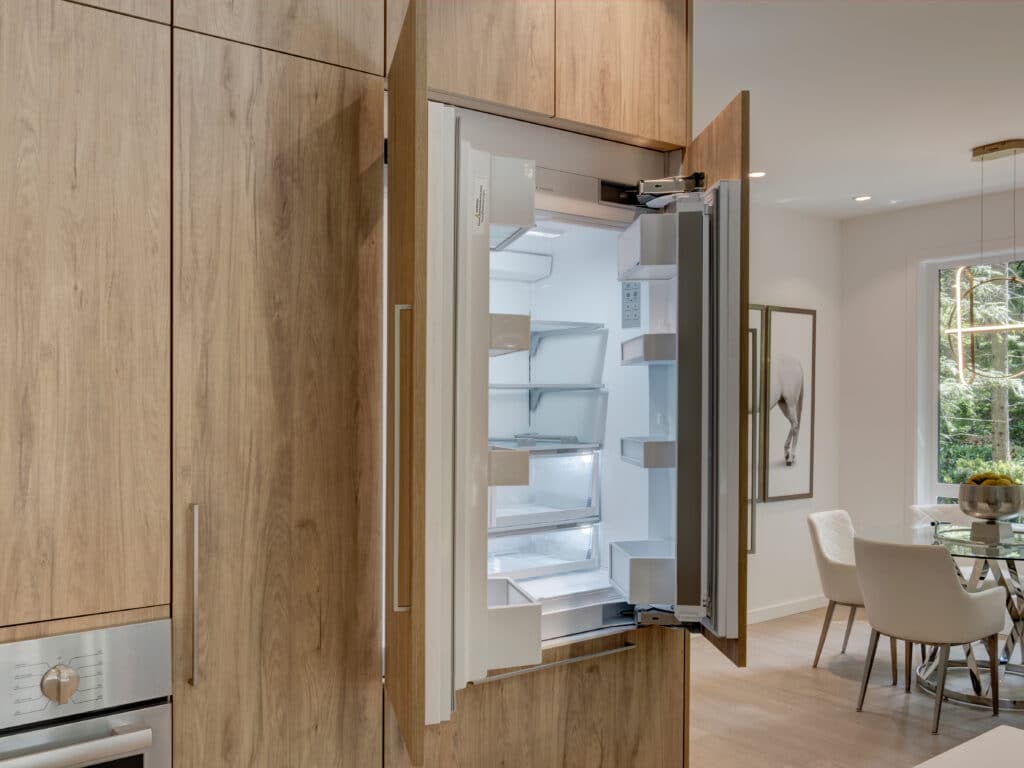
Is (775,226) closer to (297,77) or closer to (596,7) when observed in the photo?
(596,7)

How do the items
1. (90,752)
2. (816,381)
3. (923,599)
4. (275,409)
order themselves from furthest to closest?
(816,381) < (923,599) < (275,409) < (90,752)

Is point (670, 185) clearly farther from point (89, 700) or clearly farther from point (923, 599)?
point (923, 599)

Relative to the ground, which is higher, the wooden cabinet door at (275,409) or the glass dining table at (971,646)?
the wooden cabinet door at (275,409)

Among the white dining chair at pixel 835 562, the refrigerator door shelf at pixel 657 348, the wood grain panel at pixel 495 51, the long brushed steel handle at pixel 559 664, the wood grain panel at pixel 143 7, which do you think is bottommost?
the white dining chair at pixel 835 562

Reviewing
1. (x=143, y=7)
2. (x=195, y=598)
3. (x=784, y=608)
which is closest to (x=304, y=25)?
(x=143, y=7)

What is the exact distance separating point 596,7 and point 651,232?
0.62m

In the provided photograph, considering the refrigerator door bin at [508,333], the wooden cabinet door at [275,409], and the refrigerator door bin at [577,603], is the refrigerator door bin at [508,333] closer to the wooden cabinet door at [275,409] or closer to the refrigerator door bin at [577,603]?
the wooden cabinet door at [275,409]

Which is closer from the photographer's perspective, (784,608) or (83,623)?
(83,623)

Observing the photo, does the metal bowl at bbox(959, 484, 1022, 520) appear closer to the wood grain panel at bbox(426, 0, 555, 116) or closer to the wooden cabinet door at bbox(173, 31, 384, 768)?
the wood grain panel at bbox(426, 0, 555, 116)

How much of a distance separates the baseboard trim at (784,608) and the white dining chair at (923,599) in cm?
175

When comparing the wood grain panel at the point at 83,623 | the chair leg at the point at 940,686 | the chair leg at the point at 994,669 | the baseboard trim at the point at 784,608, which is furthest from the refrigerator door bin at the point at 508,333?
the baseboard trim at the point at 784,608

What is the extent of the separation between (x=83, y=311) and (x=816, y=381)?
5379 mm

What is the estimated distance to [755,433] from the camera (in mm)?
5383

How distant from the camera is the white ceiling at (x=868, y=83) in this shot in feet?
8.98
